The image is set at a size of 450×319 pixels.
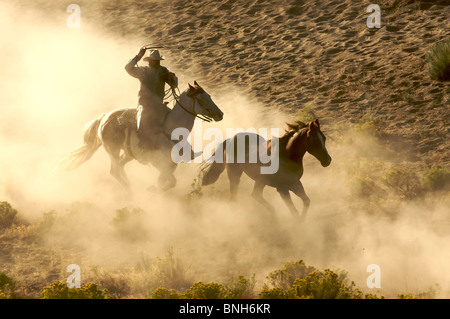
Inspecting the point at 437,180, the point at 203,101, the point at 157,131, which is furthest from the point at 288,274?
the point at 437,180

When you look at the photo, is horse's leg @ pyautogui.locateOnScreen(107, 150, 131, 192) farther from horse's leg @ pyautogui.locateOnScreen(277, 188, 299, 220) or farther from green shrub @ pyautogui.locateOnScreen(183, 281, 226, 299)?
green shrub @ pyautogui.locateOnScreen(183, 281, 226, 299)

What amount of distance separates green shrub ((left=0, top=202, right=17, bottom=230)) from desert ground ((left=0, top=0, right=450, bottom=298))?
0.15 feet

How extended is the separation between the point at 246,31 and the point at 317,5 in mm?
2757

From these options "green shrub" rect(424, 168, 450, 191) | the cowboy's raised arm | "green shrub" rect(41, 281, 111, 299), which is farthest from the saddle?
"green shrub" rect(424, 168, 450, 191)

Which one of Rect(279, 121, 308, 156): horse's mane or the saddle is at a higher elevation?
the saddle

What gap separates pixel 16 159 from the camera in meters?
16.2

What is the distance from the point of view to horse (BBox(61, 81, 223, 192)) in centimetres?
1148

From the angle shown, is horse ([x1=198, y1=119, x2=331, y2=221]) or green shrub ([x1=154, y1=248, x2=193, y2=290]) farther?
horse ([x1=198, y1=119, x2=331, y2=221])

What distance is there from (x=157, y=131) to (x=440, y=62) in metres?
8.75

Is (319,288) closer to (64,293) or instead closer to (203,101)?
(64,293)

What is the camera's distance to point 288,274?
29.8 ft
